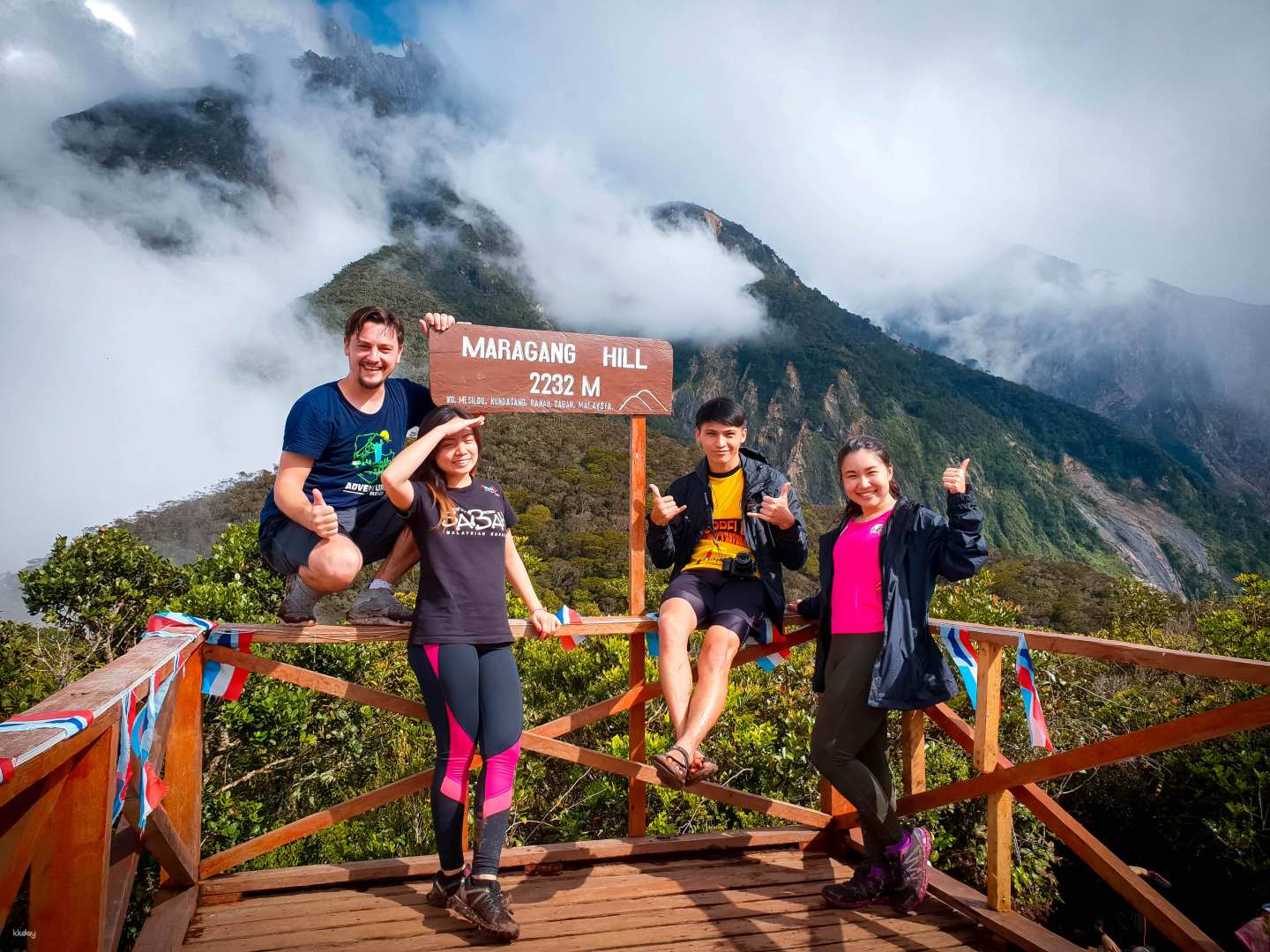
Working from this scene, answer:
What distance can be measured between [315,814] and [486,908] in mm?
811

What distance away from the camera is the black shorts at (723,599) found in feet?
9.61

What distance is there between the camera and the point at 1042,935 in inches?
96.3

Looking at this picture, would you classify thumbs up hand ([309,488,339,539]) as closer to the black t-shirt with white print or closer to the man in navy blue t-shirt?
the man in navy blue t-shirt

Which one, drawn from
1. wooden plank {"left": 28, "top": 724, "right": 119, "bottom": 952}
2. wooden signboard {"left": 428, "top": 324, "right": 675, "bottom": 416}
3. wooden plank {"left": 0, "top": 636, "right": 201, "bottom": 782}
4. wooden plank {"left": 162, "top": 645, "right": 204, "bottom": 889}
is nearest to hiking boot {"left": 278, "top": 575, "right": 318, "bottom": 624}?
wooden plank {"left": 162, "top": 645, "right": 204, "bottom": 889}

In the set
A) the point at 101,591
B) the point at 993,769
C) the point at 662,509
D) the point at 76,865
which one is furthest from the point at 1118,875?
the point at 101,591

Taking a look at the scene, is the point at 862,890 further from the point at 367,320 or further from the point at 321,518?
the point at 367,320

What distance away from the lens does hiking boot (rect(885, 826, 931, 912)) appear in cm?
266

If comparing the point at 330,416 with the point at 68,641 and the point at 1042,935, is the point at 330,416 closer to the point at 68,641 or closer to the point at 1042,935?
the point at 1042,935

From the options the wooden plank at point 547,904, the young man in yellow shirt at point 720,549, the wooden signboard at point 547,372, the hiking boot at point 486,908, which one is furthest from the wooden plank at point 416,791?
the wooden signboard at point 547,372

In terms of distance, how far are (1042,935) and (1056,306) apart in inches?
6385

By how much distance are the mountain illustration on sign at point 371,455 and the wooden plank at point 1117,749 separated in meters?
2.48

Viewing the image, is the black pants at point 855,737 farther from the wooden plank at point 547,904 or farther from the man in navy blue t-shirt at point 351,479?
the man in navy blue t-shirt at point 351,479

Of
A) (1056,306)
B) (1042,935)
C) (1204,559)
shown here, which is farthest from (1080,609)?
(1056,306)

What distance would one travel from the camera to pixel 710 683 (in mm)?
2742
